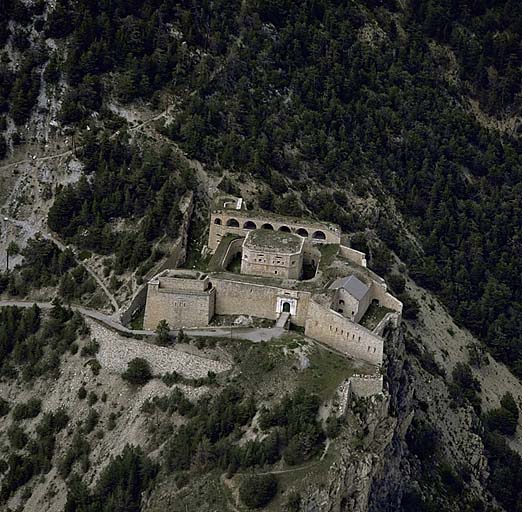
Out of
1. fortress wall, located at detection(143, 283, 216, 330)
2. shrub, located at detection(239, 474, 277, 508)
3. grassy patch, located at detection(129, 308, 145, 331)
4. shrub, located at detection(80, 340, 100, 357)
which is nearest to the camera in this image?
shrub, located at detection(239, 474, 277, 508)

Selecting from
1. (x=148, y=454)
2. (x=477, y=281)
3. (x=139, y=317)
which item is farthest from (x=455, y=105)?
(x=148, y=454)

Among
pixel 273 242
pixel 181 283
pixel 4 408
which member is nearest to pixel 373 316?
pixel 273 242

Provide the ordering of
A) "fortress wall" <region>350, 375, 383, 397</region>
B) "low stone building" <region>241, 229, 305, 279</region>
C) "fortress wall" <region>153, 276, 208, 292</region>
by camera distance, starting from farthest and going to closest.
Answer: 1. "low stone building" <region>241, 229, 305, 279</region>
2. "fortress wall" <region>153, 276, 208, 292</region>
3. "fortress wall" <region>350, 375, 383, 397</region>

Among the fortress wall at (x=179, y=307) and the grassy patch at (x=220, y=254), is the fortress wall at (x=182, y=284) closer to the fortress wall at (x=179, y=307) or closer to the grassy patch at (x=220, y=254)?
the fortress wall at (x=179, y=307)

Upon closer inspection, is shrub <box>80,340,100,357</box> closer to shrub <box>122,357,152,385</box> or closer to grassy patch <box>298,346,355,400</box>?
shrub <box>122,357,152,385</box>

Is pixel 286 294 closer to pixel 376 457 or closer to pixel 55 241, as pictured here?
pixel 376 457

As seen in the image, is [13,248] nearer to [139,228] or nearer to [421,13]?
[139,228]

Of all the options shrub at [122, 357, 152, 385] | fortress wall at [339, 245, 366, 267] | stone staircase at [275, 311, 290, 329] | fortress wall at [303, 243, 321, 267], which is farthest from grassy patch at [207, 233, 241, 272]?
shrub at [122, 357, 152, 385]
